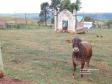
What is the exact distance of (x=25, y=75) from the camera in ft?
45.3

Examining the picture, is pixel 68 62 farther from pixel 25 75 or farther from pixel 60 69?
pixel 25 75

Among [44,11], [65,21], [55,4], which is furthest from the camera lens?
[44,11]

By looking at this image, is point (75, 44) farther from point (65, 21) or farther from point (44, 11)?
point (44, 11)

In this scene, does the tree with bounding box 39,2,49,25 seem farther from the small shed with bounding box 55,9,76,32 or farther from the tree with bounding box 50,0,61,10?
the small shed with bounding box 55,9,76,32

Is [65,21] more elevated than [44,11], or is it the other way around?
[44,11]

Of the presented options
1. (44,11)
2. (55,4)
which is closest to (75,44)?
(55,4)

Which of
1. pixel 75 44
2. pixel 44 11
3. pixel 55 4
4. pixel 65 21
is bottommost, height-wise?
pixel 65 21

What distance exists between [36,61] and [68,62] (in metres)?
1.60

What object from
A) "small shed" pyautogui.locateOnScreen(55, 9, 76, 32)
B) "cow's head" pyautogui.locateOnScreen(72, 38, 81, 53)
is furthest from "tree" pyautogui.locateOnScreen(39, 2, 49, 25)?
"cow's head" pyautogui.locateOnScreen(72, 38, 81, 53)

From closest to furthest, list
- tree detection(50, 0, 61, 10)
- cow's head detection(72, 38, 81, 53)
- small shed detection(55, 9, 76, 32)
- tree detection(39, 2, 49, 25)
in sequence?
cow's head detection(72, 38, 81, 53) → small shed detection(55, 9, 76, 32) → tree detection(50, 0, 61, 10) → tree detection(39, 2, 49, 25)

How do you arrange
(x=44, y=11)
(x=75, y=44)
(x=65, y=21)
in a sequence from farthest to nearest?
(x=44, y=11) < (x=65, y=21) < (x=75, y=44)

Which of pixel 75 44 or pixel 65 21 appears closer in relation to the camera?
pixel 75 44

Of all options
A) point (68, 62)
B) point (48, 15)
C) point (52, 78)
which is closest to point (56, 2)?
point (48, 15)

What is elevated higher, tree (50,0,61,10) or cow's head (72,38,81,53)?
tree (50,0,61,10)
